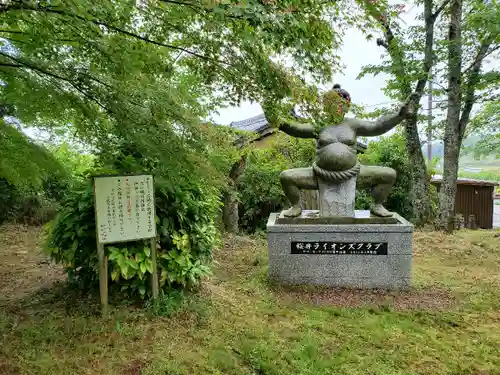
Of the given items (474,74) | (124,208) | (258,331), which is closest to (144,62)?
(124,208)

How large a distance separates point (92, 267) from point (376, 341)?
2923 millimetres

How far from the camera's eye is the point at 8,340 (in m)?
3.21

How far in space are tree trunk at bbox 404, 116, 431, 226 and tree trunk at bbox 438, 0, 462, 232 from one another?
35.1 inches

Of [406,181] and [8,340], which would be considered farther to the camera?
[406,181]

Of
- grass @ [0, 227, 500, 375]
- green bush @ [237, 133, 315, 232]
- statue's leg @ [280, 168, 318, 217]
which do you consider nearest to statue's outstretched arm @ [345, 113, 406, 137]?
statue's leg @ [280, 168, 318, 217]

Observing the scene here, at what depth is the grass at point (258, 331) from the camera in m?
3.03

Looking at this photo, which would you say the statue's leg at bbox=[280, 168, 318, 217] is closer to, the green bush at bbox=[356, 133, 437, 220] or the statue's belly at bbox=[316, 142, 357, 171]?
the statue's belly at bbox=[316, 142, 357, 171]

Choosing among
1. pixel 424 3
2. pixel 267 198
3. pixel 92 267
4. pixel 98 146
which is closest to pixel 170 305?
pixel 92 267

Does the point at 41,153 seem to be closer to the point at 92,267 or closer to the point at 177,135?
the point at 92,267

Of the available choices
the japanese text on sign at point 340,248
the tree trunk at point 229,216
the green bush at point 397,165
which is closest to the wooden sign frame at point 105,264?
the japanese text on sign at point 340,248

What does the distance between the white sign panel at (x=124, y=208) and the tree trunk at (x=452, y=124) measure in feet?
23.0

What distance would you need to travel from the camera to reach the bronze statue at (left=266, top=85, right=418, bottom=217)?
4914 millimetres

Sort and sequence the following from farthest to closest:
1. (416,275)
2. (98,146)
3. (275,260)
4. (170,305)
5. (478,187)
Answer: (478,187) → (416,275) → (275,260) → (170,305) → (98,146)

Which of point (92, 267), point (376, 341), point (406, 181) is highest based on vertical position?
point (406, 181)
